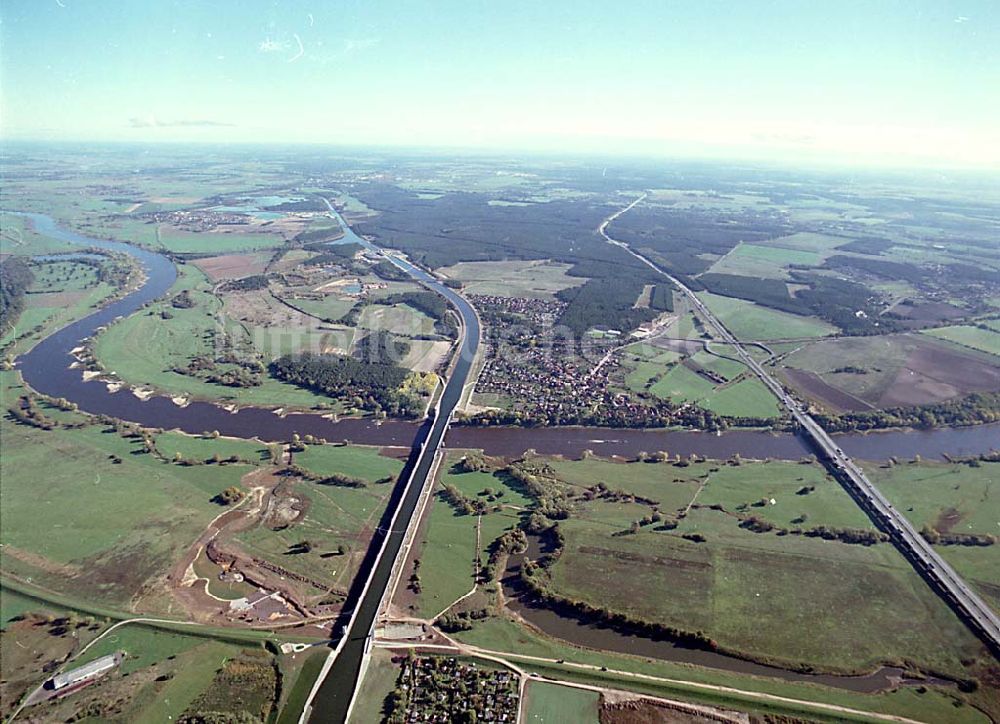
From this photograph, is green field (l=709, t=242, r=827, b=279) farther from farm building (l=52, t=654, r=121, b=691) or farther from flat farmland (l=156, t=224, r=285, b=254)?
farm building (l=52, t=654, r=121, b=691)

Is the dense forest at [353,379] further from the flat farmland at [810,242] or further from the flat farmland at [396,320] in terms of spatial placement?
the flat farmland at [810,242]

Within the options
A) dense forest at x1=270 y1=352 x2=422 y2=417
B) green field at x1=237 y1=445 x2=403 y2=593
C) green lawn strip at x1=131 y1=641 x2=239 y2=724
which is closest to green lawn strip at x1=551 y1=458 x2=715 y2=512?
green field at x1=237 y1=445 x2=403 y2=593

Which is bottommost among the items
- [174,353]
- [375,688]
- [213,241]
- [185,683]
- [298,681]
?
[298,681]

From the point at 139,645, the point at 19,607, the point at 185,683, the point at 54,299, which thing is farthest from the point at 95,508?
the point at 54,299

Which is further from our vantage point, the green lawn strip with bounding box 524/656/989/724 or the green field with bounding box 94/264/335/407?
the green field with bounding box 94/264/335/407

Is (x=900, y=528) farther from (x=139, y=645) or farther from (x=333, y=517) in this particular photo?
(x=139, y=645)

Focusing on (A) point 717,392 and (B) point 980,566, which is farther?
(A) point 717,392

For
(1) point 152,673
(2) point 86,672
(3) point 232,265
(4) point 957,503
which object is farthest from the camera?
(3) point 232,265
